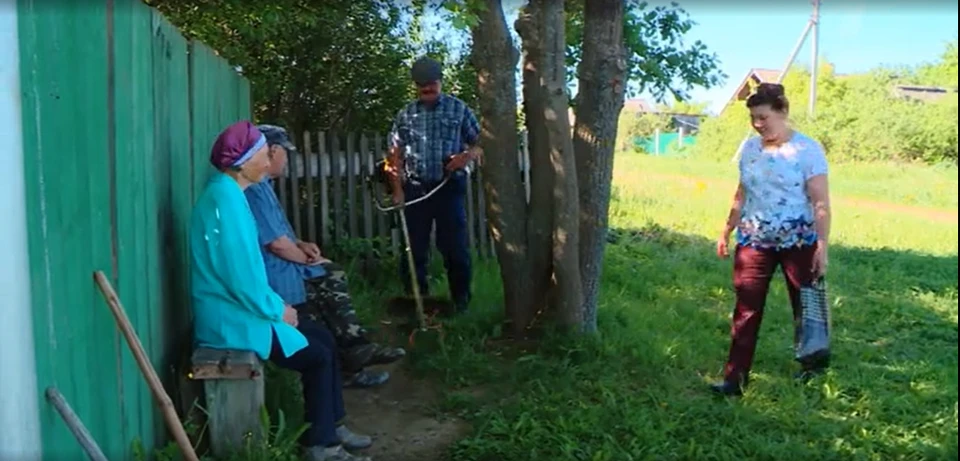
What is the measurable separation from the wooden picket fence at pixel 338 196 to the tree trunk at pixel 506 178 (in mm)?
1454

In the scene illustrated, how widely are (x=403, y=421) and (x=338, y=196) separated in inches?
124

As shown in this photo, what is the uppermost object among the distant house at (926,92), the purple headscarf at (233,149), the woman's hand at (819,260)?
the distant house at (926,92)

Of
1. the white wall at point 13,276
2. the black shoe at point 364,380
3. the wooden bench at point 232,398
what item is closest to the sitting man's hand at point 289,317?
the wooden bench at point 232,398

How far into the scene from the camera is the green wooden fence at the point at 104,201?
2.16 metres

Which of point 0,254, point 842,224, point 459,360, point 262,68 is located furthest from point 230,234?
point 842,224

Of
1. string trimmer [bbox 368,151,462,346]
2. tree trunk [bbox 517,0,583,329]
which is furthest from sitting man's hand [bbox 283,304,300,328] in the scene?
tree trunk [bbox 517,0,583,329]

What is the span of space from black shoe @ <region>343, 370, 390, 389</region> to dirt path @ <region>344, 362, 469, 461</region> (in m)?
0.03

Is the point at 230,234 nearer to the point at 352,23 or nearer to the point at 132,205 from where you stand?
the point at 132,205

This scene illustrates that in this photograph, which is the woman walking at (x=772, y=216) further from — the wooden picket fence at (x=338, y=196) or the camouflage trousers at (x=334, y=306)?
the wooden picket fence at (x=338, y=196)

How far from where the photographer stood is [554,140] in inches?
Result: 191

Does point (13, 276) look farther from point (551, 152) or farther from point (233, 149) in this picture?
point (551, 152)

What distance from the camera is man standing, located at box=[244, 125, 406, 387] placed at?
373cm

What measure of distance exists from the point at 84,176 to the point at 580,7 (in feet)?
15.3

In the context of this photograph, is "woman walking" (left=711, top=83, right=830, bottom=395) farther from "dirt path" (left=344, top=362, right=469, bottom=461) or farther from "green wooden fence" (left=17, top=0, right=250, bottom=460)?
"green wooden fence" (left=17, top=0, right=250, bottom=460)
